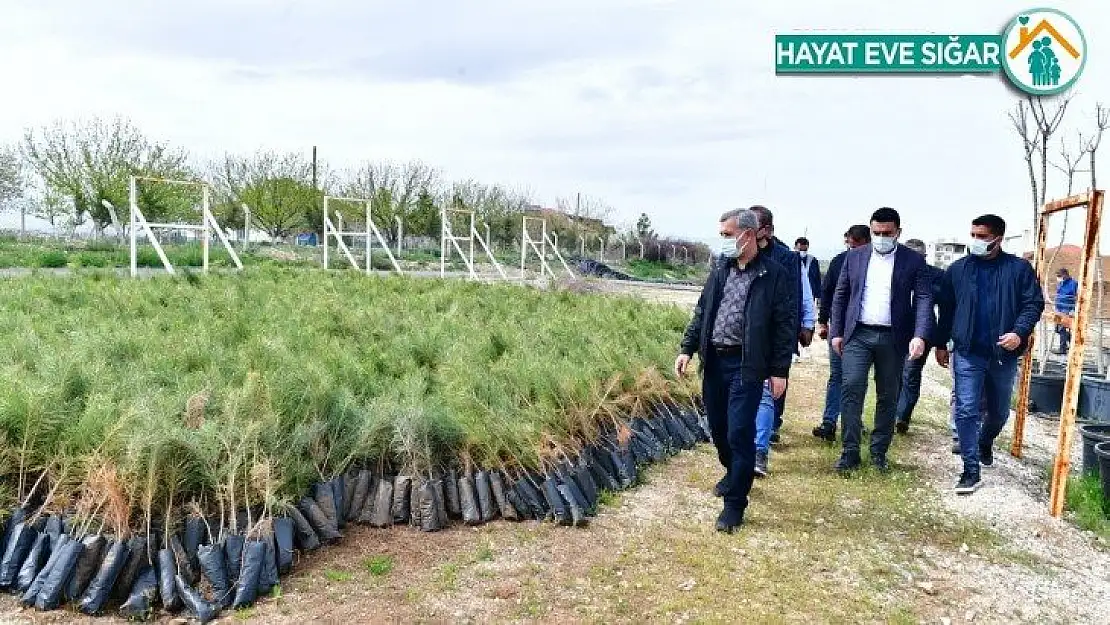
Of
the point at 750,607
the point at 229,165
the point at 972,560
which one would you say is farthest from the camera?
the point at 229,165

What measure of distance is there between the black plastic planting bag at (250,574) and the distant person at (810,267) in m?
4.61

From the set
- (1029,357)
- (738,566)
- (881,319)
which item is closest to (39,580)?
(738,566)

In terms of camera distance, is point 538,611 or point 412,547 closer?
point 538,611

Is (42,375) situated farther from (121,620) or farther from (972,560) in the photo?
(972,560)

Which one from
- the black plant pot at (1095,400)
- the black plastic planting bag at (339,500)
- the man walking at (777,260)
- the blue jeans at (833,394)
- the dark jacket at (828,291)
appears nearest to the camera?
the black plastic planting bag at (339,500)

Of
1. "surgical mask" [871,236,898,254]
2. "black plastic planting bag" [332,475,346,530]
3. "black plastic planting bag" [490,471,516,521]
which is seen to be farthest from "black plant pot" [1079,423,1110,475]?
"black plastic planting bag" [332,475,346,530]

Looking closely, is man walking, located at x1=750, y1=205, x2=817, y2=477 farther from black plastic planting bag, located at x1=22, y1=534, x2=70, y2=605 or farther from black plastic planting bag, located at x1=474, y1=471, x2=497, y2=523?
black plastic planting bag, located at x1=22, y1=534, x2=70, y2=605

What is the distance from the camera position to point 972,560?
398cm

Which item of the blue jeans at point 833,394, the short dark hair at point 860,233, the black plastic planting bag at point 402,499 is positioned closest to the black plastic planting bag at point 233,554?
the black plastic planting bag at point 402,499

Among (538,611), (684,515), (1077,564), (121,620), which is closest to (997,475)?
(1077,564)

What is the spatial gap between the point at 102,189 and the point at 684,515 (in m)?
28.4

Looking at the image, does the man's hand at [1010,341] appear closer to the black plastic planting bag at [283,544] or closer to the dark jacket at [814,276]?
the dark jacket at [814,276]

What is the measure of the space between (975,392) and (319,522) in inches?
159

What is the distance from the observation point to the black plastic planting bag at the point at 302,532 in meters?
3.55
